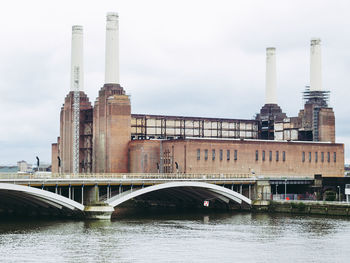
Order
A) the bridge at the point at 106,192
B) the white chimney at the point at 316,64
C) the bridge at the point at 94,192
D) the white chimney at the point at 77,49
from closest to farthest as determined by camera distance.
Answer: the bridge at the point at 94,192 → the bridge at the point at 106,192 → the white chimney at the point at 77,49 → the white chimney at the point at 316,64

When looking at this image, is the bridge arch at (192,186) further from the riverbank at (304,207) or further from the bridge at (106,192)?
the riverbank at (304,207)

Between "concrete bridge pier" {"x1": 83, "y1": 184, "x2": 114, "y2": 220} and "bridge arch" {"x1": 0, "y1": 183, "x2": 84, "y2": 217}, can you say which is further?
"concrete bridge pier" {"x1": 83, "y1": 184, "x2": 114, "y2": 220}

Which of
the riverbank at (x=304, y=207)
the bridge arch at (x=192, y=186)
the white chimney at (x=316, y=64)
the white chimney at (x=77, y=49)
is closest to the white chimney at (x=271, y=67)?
the white chimney at (x=316, y=64)

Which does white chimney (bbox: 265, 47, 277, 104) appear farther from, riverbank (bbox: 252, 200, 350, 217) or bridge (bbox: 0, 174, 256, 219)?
riverbank (bbox: 252, 200, 350, 217)

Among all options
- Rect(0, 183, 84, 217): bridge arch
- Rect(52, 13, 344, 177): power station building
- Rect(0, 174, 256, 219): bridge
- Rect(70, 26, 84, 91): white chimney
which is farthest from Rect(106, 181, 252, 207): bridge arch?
Rect(70, 26, 84, 91): white chimney

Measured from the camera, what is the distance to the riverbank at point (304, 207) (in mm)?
96438

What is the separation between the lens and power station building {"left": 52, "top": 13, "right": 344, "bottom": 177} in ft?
394

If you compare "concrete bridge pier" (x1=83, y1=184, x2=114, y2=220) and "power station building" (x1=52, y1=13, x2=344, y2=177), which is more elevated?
"power station building" (x1=52, y1=13, x2=344, y2=177)

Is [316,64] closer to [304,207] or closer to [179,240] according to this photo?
[304,207]

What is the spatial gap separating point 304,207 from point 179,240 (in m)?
36.7

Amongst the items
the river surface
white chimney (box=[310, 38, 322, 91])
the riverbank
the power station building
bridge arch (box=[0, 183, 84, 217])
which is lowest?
the river surface

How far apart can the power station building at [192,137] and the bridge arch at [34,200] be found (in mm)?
28984

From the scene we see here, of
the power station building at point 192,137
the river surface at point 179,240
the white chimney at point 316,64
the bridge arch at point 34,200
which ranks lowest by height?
the river surface at point 179,240

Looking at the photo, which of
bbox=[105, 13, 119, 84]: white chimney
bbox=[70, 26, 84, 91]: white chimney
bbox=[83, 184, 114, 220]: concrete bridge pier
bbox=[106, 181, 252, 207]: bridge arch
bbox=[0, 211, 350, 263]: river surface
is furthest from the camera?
bbox=[70, 26, 84, 91]: white chimney
